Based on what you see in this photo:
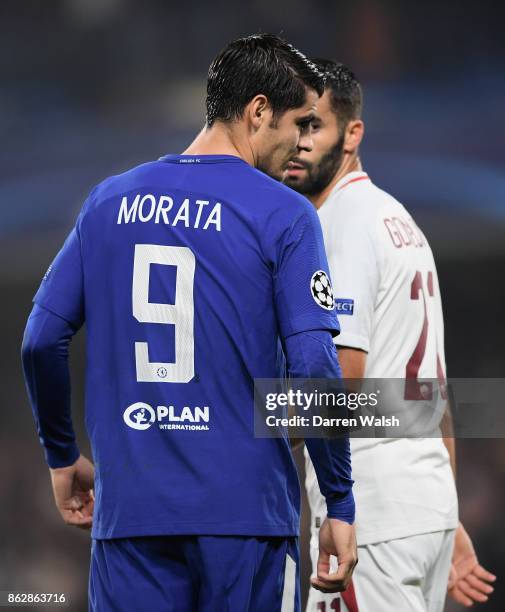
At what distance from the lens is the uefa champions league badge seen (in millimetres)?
2094

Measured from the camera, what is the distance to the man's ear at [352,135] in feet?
10.8

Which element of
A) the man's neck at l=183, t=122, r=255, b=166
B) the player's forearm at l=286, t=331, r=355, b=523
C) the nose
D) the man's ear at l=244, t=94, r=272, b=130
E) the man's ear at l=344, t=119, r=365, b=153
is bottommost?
the player's forearm at l=286, t=331, r=355, b=523

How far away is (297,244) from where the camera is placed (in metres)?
2.10

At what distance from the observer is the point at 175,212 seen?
2121 millimetres

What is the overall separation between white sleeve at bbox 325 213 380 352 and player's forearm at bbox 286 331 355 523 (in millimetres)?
712

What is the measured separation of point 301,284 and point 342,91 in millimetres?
1390

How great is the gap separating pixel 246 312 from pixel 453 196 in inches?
243

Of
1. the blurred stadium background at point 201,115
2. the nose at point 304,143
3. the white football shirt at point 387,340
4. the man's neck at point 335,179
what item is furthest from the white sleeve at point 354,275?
the blurred stadium background at point 201,115

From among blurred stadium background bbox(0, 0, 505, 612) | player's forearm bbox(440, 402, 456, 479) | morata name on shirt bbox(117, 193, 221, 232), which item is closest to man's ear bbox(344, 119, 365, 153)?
player's forearm bbox(440, 402, 456, 479)

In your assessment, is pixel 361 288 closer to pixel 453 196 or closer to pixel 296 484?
pixel 296 484

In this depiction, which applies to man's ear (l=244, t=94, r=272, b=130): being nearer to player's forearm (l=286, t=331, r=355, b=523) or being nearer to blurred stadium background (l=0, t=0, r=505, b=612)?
player's forearm (l=286, t=331, r=355, b=523)

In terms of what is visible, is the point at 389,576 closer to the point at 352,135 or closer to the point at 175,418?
the point at 175,418

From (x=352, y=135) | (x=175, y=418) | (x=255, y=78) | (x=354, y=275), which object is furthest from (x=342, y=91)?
(x=175, y=418)

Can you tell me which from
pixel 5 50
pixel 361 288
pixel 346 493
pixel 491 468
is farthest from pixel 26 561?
pixel 346 493
